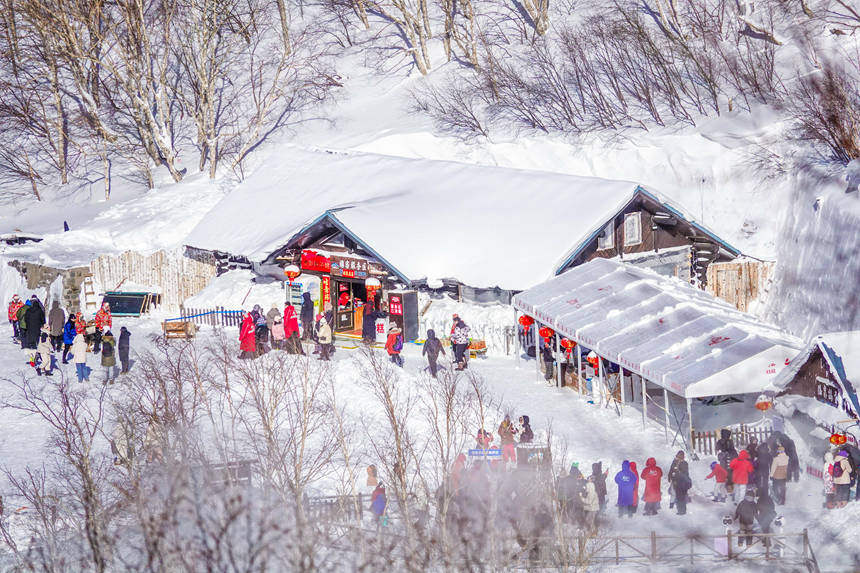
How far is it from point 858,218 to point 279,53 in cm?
3251

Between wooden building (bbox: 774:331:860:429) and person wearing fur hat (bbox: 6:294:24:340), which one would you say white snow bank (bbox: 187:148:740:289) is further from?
wooden building (bbox: 774:331:860:429)

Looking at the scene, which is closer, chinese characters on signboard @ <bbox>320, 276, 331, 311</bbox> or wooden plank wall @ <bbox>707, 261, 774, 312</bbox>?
chinese characters on signboard @ <bbox>320, 276, 331, 311</bbox>

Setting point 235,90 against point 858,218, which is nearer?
point 858,218

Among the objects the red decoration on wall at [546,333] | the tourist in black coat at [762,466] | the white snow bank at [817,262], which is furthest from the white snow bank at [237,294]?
the tourist in black coat at [762,466]

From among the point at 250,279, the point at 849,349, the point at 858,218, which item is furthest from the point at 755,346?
the point at 250,279

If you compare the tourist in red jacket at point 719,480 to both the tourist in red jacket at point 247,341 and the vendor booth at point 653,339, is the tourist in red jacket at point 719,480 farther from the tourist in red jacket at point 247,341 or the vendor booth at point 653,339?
the tourist in red jacket at point 247,341

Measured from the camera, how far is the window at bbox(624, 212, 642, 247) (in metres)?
30.4

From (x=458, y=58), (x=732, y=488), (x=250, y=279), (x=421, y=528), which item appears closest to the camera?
(x=421, y=528)

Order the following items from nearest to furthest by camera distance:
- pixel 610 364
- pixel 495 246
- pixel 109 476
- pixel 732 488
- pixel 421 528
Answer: pixel 421 528, pixel 732 488, pixel 109 476, pixel 610 364, pixel 495 246

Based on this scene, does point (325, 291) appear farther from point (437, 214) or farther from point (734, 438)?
point (734, 438)

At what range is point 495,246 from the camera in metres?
29.6

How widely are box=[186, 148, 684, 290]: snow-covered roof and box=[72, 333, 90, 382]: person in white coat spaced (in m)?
6.64

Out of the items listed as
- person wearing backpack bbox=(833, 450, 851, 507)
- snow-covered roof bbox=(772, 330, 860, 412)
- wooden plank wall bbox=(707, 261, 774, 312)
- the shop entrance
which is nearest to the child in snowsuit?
the shop entrance

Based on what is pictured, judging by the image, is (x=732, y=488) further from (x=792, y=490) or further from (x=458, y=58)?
(x=458, y=58)
